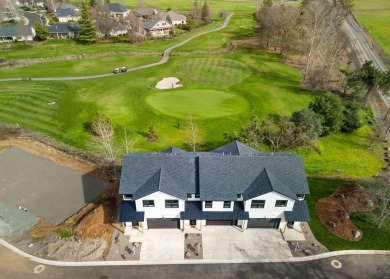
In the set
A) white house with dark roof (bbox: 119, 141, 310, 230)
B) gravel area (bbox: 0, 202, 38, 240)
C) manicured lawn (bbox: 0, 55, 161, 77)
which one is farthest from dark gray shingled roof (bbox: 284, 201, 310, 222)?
manicured lawn (bbox: 0, 55, 161, 77)

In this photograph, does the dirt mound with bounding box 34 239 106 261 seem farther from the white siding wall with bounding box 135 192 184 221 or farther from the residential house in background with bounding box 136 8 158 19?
the residential house in background with bounding box 136 8 158 19

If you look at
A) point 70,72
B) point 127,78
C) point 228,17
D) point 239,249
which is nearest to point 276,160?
point 239,249

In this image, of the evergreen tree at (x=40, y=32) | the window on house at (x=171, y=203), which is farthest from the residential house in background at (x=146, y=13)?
the window on house at (x=171, y=203)

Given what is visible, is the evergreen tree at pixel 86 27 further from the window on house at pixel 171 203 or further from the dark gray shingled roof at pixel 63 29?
the window on house at pixel 171 203

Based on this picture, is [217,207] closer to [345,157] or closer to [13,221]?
[13,221]

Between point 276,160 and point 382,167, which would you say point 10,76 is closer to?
point 276,160

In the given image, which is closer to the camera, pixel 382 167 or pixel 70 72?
pixel 382 167
